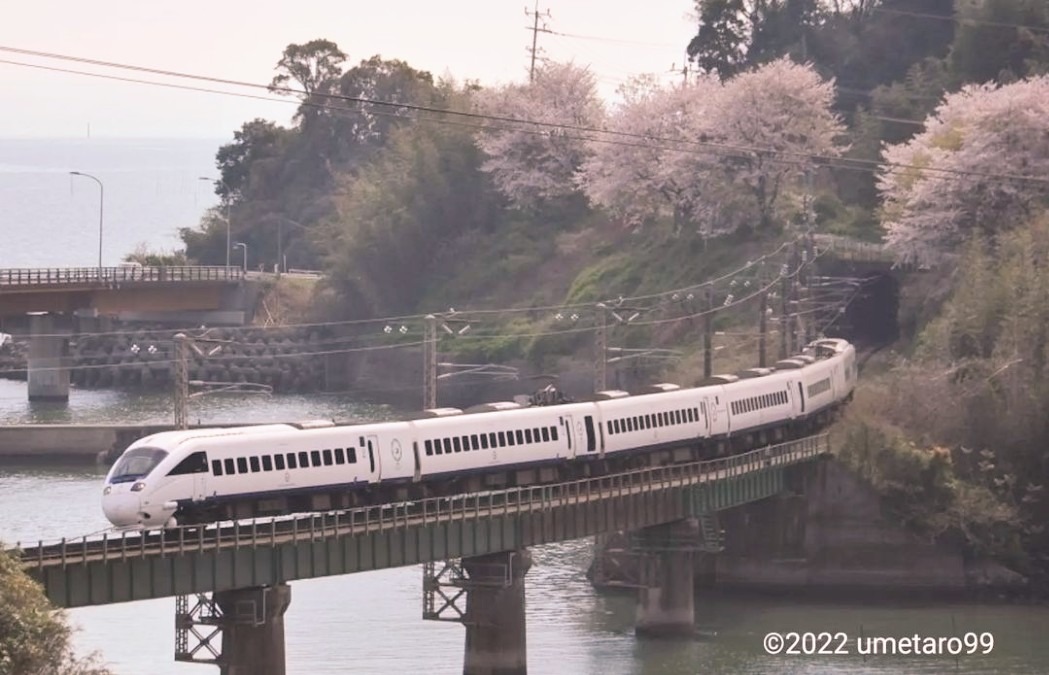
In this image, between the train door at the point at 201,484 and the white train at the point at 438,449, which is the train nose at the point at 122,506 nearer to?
the white train at the point at 438,449

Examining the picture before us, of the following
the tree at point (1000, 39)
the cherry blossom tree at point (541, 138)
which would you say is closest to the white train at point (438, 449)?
the tree at point (1000, 39)

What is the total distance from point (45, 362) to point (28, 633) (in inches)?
4400

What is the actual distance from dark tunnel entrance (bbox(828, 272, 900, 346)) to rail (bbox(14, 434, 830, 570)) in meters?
43.8

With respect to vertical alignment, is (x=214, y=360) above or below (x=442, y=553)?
below

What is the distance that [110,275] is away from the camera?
164625mm

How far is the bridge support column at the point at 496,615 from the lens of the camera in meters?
68.6

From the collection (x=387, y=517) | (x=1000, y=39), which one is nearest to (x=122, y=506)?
(x=387, y=517)

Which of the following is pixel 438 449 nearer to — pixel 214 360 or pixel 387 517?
pixel 387 517

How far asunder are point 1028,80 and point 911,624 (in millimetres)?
64017

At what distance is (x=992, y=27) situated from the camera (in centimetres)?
15362

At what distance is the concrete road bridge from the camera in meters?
154

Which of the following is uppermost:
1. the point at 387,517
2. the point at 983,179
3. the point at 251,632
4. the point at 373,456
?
the point at 983,179

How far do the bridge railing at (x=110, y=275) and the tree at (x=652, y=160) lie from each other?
30.3 meters

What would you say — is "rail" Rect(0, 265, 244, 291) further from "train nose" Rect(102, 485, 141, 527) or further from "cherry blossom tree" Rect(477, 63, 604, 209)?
"train nose" Rect(102, 485, 141, 527)
